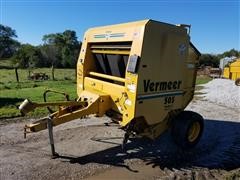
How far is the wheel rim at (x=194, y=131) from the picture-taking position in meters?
7.00

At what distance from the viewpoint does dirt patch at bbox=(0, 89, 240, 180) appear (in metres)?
5.54

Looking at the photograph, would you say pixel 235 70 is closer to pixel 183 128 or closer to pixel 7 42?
pixel 183 128

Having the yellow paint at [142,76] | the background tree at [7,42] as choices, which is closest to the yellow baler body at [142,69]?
the yellow paint at [142,76]

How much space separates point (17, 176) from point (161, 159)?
2.70 meters

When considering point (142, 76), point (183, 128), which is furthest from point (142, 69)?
point (183, 128)

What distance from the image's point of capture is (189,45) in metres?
6.81

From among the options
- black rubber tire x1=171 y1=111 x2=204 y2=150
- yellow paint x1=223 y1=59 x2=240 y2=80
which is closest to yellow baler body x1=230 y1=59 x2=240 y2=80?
yellow paint x1=223 y1=59 x2=240 y2=80

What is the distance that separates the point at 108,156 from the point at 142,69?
6.14 feet

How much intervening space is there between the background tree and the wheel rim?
67760 millimetres

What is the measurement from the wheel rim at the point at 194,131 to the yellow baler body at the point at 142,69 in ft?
1.58

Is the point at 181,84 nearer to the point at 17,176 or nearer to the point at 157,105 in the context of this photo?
the point at 157,105

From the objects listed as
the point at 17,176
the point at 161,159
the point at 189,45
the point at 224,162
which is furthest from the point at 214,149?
the point at 17,176

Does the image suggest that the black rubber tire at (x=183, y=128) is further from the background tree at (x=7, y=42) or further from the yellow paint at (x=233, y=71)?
the background tree at (x=7, y=42)

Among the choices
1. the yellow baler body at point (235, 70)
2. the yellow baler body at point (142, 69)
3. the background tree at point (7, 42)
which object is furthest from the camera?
the background tree at point (7, 42)
